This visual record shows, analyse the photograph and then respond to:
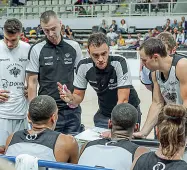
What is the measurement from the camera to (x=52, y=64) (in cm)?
454

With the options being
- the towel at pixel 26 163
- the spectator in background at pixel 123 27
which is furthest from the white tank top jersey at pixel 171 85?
the spectator in background at pixel 123 27

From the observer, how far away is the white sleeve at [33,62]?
4470 mm

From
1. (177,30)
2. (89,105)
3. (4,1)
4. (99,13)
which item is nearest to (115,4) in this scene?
(99,13)

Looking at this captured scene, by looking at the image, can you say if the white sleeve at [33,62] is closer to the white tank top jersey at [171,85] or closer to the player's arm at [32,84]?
the player's arm at [32,84]

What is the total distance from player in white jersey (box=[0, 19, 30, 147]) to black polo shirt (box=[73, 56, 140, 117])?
0.61 m

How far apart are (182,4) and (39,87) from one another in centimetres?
1939

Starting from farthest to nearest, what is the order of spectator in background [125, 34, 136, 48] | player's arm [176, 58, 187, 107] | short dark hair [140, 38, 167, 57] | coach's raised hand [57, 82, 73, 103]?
spectator in background [125, 34, 136, 48], coach's raised hand [57, 82, 73, 103], player's arm [176, 58, 187, 107], short dark hair [140, 38, 167, 57]

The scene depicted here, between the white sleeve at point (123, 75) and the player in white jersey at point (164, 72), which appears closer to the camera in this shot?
the player in white jersey at point (164, 72)

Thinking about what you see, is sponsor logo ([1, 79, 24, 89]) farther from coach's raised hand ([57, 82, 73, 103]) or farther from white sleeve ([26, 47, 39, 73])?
coach's raised hand ([57, 82, 73, 103])

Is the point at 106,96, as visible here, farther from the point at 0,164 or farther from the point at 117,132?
the point at 0,164

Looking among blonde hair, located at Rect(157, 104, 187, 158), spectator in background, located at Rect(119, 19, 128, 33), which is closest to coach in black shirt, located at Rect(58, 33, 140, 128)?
blonde hair, located at Rect(157, 104, 187, 158)

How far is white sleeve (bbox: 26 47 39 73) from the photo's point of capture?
447 cm

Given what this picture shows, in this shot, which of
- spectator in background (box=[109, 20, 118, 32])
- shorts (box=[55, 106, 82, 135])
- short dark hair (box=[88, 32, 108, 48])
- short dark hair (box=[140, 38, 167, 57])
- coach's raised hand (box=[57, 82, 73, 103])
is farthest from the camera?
spectator in background (box=[109, 20, 118, 32])

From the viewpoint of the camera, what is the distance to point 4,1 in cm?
2866
